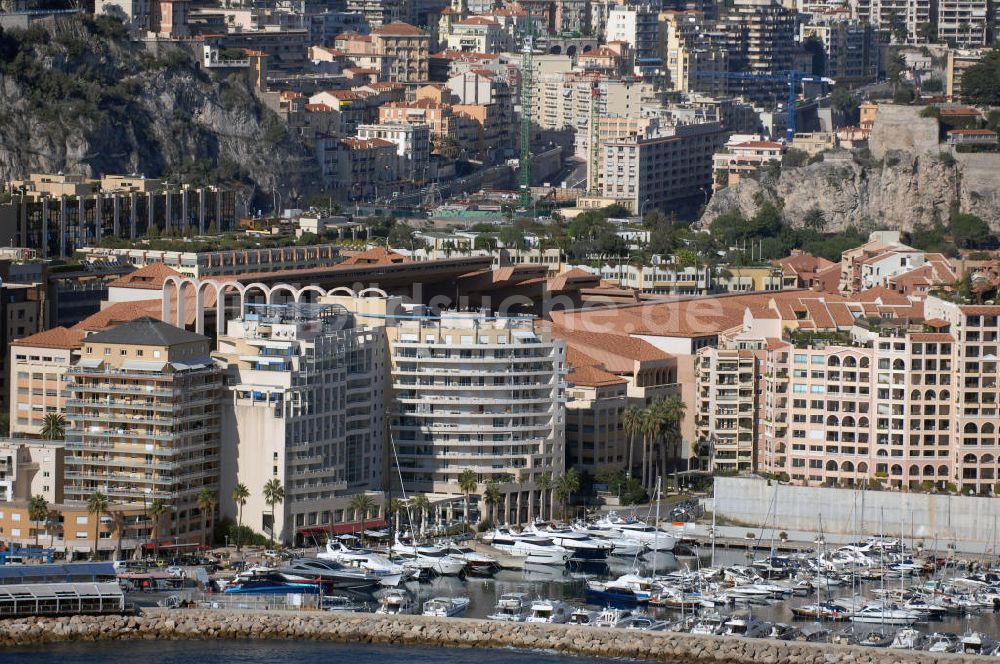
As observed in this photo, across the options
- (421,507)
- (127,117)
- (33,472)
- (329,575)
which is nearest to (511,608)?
(329,575)

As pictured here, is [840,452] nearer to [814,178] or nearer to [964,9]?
[814,178]

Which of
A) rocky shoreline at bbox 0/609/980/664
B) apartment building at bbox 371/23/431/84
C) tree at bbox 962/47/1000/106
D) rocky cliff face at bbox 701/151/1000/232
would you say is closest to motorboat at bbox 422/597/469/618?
rocky shoreline at bbox 0/609/980/664

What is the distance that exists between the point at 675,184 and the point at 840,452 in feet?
182

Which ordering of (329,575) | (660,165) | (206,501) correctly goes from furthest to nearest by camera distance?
(660,165), (206,501), (329,575)

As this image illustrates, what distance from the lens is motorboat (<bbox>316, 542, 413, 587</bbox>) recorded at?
57.5 m

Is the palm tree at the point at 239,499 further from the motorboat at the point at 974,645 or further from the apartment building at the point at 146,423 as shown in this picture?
the motorboat at the point at 974,645

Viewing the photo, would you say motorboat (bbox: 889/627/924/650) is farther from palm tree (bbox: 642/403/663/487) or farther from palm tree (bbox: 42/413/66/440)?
palm tree (bbox: 42/413/66/440)

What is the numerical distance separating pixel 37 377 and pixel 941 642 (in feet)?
71.0

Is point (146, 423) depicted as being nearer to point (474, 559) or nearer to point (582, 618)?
point (474, 559)

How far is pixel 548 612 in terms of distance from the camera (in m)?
54.6

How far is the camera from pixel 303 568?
5691 centimetres

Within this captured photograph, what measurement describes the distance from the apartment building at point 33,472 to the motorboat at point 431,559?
253 inches

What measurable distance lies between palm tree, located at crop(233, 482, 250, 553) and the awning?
3.66ft

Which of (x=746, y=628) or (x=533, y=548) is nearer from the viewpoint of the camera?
(x=746, y=628)
